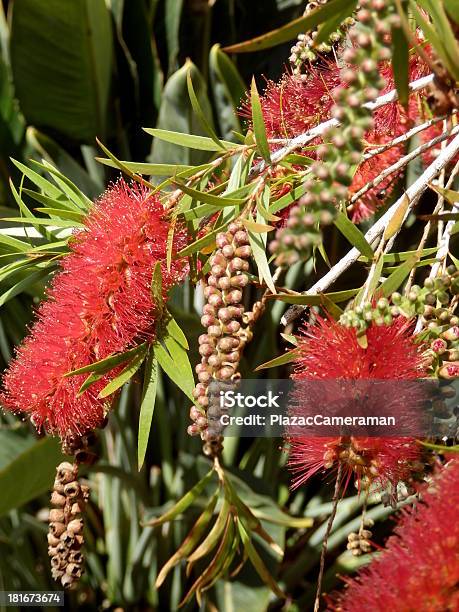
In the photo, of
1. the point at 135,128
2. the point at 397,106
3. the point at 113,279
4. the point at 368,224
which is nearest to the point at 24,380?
the point at 113,279

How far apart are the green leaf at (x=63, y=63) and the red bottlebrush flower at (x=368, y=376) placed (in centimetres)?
108

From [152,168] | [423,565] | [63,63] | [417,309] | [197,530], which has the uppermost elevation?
[63,63]

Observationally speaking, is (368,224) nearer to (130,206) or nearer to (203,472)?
(203,472)

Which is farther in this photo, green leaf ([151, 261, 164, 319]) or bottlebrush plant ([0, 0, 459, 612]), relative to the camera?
green leaf ([151, 261, 164, 319])

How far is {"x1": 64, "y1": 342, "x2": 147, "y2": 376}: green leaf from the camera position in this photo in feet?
1.74

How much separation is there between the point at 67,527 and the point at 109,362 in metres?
0.16

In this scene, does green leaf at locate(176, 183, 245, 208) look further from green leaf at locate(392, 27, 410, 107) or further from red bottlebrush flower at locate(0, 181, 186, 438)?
green leaf at locate(392, 27, 410, 107)

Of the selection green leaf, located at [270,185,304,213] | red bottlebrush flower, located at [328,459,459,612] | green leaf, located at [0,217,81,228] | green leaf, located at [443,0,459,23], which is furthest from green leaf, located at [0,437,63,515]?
green leaf, located at [443,0,459,23]

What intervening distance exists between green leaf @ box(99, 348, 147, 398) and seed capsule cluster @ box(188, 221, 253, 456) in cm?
7

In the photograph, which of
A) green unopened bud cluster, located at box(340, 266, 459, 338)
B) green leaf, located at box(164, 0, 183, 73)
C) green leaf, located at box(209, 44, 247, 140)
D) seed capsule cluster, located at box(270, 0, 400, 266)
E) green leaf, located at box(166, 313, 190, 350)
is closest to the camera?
seed capsule cluster, located at box(270, 0, 400, 266)

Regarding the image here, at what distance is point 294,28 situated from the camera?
1.37 feet

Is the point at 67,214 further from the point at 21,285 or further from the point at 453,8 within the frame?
the point at 453,8

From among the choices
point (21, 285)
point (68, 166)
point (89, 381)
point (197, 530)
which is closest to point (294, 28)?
point (89, 381)

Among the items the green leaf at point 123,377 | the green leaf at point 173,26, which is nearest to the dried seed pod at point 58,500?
the green leaf at point 123,377
